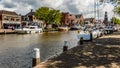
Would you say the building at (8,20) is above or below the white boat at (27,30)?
above

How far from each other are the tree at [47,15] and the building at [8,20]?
12.8 meters

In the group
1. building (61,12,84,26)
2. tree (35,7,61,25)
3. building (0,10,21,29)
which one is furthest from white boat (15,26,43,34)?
building (61,12,84,26)

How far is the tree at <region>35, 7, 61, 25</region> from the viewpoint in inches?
4715

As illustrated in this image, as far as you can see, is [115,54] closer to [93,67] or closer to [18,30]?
[93,67]

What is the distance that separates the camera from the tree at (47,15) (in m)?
120

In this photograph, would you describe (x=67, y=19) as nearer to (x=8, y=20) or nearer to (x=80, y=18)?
(x=80, y=18)

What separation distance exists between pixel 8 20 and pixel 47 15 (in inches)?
908

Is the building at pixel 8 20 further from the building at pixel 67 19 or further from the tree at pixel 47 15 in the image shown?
the building at pixel 67 19

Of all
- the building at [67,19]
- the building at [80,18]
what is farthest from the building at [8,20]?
the building at [80,18]

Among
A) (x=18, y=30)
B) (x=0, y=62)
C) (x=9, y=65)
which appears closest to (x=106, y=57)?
(x=9, y=65)

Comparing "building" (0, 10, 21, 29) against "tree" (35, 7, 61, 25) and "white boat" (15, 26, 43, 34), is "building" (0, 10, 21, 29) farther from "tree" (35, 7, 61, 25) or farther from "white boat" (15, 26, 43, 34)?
"white boat" (15, 26, 43, 34)

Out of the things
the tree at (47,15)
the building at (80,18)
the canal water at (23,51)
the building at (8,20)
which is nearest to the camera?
A: the canal water at (23,51)

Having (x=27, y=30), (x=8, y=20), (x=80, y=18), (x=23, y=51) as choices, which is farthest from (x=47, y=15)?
(x=23, y=51)

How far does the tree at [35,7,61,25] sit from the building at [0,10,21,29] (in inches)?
502
